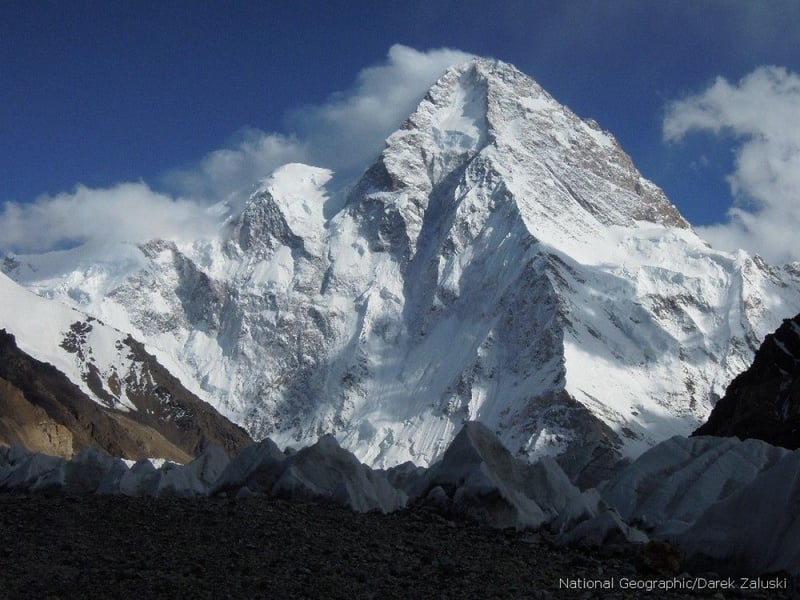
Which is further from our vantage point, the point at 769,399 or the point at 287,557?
the point at 769,399

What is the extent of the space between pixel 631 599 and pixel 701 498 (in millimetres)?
14611

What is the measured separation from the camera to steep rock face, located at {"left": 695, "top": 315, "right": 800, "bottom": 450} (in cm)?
9919

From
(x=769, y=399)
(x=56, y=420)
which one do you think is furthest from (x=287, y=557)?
(x=56, y=420)

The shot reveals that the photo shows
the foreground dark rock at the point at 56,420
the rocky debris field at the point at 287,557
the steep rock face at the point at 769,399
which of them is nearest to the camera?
the rocky debris field at the point at 287,557

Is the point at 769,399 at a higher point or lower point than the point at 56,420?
higher

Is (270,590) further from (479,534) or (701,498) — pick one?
(701,498)

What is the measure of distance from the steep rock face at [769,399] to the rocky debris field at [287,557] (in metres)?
74.5

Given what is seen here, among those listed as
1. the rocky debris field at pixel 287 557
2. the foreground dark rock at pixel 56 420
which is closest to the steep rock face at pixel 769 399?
the rocky debris field at pixel 287 557

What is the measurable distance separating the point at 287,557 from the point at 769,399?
327 feet

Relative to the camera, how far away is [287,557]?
19688 millimetres

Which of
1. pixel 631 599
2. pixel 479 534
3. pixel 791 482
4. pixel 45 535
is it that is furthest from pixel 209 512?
pixel 791 482

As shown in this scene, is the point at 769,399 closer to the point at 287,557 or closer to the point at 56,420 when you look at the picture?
the point at 56,420

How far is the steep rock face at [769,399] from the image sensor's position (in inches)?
3905

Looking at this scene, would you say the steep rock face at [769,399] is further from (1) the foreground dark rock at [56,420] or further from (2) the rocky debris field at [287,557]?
(1) the foreground dark rock at [56,420]
